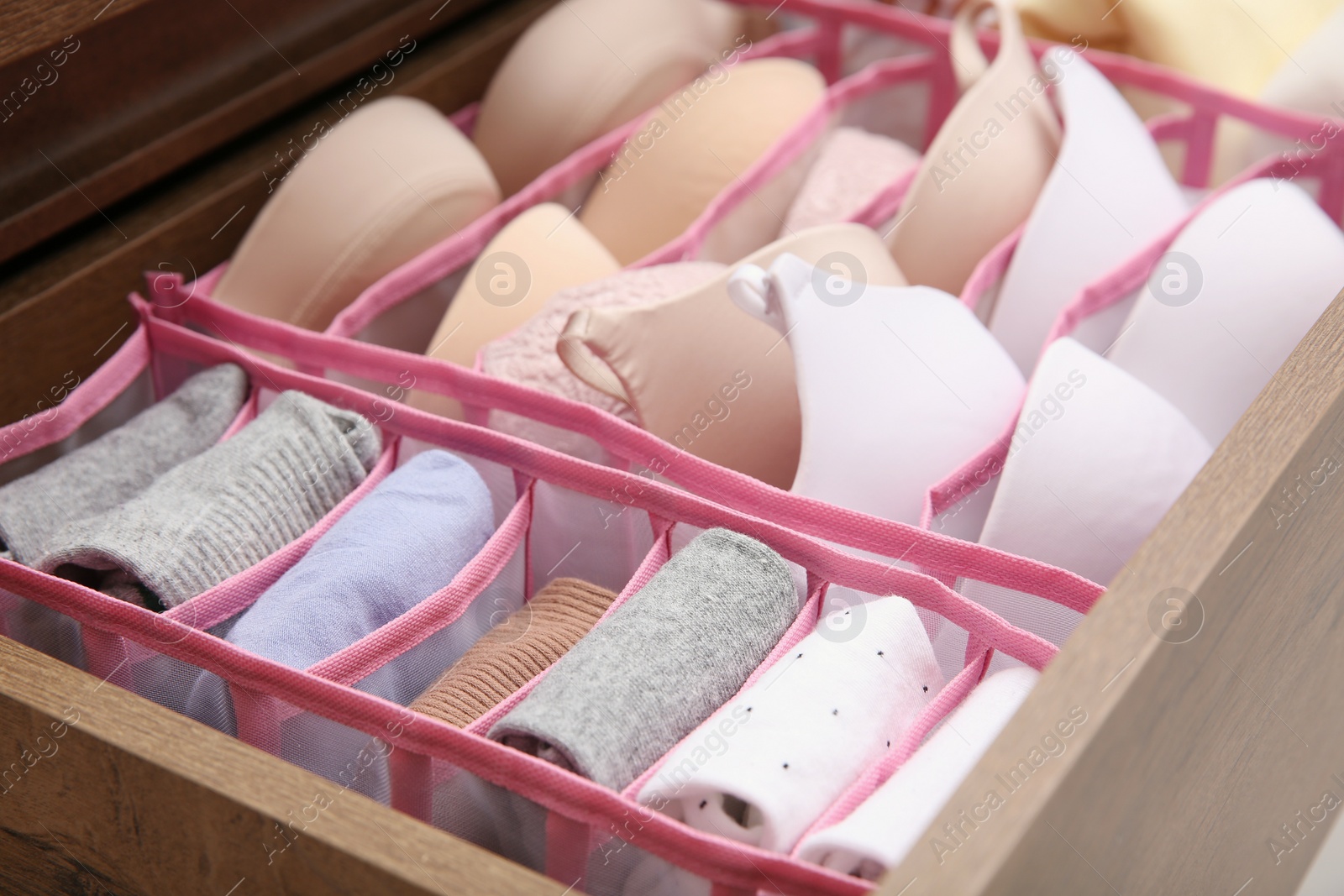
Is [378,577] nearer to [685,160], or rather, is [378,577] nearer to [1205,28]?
[685,160]

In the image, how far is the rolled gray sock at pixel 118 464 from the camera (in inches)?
28.2

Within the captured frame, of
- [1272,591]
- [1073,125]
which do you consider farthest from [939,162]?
[1272,591]

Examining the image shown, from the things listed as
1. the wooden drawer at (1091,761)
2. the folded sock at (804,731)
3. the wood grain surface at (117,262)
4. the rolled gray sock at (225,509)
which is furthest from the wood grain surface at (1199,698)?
the wood grain surface at (117,262)

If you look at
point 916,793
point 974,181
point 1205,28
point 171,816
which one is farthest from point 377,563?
point 1205,28

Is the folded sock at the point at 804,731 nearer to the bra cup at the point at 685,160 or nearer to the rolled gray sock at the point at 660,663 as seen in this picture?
the rolled gray sock at the point at 660,663

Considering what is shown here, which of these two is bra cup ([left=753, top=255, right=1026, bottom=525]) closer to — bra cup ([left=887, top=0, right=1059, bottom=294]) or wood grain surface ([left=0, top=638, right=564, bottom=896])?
bra cup ([left=887, top=0, right=1059, bottom=294])

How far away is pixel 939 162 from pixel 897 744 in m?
0.51

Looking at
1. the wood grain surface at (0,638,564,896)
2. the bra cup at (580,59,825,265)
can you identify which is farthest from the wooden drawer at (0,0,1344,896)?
the bra cup at (580,59,825,265)

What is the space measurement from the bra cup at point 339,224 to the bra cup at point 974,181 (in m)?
0.37

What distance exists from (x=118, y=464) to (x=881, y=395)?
48cm

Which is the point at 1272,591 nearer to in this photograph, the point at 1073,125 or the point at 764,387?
the point at 764,387

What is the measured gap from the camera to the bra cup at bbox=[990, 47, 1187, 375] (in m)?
0.92

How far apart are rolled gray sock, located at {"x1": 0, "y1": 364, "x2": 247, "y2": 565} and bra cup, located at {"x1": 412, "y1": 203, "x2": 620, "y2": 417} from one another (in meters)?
0.14

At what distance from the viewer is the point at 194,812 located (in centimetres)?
53
